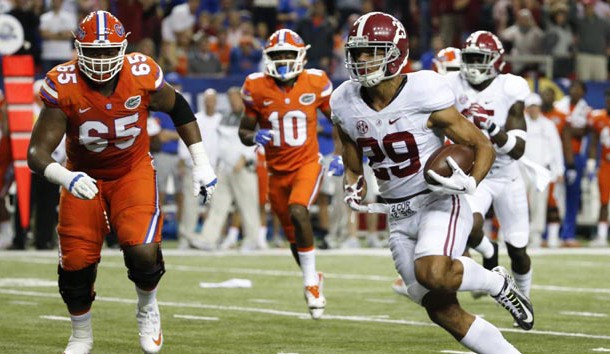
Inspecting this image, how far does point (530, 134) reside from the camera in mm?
15781

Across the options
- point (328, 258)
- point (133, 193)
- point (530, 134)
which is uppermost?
point (133, 193)

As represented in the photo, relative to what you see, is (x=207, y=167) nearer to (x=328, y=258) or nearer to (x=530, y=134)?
(x=328, y=258)

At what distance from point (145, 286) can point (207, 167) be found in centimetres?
70

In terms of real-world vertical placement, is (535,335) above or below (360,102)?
below

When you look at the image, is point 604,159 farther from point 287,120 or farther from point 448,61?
point 287,120

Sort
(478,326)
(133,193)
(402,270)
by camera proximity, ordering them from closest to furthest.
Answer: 1. (478,326)
2. (402,270)
3. (133,193)

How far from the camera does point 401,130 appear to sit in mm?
6309

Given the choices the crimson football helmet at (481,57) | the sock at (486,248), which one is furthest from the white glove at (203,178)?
the sock at (486,248)

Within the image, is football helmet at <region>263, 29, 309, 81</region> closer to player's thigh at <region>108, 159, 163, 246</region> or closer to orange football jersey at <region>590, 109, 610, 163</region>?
player's thigh at <region>108, 159, 163, 246</region>

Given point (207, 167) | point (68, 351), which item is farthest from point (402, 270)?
point (68, 351)

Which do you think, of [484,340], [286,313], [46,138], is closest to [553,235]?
[286,313]

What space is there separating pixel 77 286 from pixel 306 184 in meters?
2.97

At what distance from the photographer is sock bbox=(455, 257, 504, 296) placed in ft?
20.0

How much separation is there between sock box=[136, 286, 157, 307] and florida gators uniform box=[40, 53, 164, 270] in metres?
0.30
